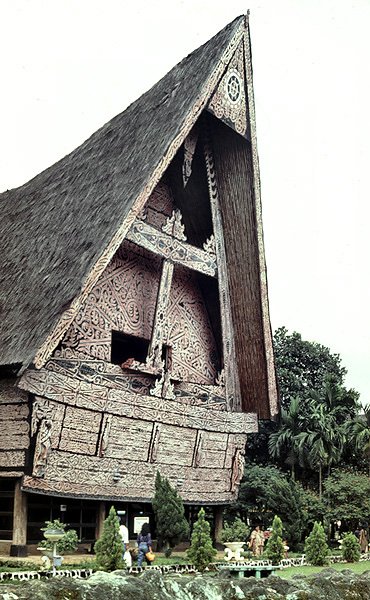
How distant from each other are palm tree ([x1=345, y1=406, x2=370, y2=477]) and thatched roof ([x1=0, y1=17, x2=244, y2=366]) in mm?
16033

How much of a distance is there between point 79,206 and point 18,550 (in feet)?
27.3

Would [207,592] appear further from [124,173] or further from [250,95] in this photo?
[250,95]

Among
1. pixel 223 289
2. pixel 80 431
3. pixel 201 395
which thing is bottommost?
pixel 80 431

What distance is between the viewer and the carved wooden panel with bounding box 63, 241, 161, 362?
761 inches

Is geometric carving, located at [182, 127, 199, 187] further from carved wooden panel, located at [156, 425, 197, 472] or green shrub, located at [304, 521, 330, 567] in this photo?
green shrub, located at [304, 521, 330, 567]

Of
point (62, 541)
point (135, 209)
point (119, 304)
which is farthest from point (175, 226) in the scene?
point (62, 541)

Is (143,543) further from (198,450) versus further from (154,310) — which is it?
(154,310)

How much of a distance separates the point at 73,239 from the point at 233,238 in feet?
17.8

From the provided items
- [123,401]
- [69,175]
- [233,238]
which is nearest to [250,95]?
[233,238]

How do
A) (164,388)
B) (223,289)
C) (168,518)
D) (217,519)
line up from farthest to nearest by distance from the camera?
(217,519)
(223,289)
(164,388)
(168,518)

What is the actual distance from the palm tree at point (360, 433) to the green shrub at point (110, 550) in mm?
19200

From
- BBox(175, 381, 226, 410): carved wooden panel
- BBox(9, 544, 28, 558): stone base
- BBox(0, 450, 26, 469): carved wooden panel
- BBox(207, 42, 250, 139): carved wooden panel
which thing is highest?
BBox(207, 42, 250, 139): carved wooden panel

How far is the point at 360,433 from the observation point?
33.5 metres

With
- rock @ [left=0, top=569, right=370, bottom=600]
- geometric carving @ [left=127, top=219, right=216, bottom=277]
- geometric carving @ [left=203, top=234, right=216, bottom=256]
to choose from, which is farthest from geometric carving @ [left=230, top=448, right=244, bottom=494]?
rock @ [left=0, top=569, right=370, bottom=600]
